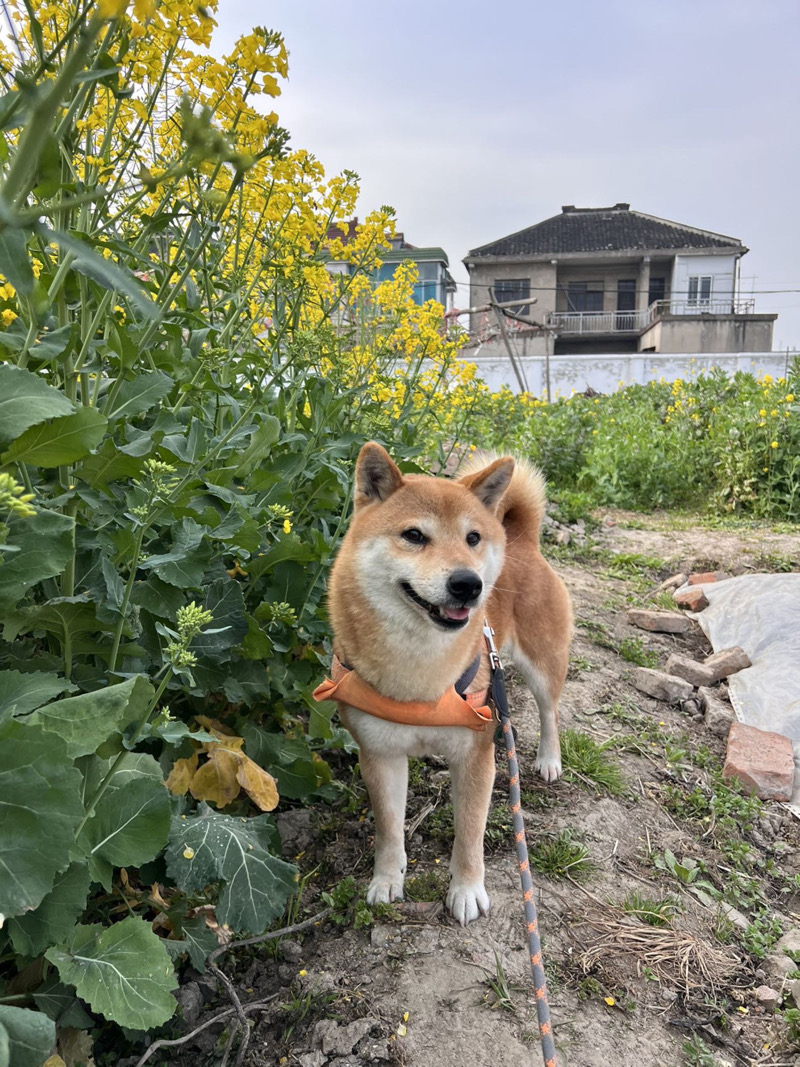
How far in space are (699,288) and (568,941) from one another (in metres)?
37.3

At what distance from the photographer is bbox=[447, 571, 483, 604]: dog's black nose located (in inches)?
88.8

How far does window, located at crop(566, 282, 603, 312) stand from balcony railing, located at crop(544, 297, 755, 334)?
771 millimetres

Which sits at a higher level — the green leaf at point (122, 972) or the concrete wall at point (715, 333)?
the concrete wall at point (715, 333)

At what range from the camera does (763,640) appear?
4.50 metres

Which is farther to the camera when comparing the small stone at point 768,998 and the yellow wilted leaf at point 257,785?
the yellow wilted leaf at point 257,785

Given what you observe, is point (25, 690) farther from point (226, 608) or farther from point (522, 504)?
point (522, 504)

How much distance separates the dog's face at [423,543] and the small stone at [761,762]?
5.10 ft

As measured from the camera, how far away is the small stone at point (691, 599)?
553 centimetres

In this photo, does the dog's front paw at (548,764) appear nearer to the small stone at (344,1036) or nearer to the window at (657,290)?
the small stone at (344,1036)

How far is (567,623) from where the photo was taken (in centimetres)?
339

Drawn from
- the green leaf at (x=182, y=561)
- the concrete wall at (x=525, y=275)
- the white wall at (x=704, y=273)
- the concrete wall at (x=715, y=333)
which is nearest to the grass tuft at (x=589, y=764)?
the green leaf at (x=182, y=561)

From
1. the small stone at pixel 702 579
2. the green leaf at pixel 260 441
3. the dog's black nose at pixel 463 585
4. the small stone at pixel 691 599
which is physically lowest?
the small stone at pixel 691 599

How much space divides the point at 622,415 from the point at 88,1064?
12.3 meters

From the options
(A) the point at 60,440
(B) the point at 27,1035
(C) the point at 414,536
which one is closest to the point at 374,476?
(C) the point at 414,536
